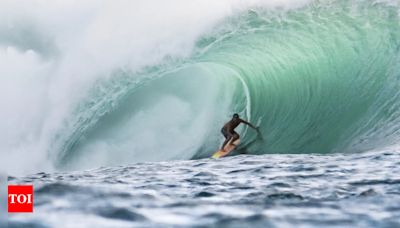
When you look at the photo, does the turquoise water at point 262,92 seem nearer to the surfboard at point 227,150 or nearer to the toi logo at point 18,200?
the surfboard at point 227,150

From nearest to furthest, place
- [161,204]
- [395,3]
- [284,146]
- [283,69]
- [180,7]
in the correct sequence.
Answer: [161,204]
[284,146]
[395,3]
[283,69]
[180,7]

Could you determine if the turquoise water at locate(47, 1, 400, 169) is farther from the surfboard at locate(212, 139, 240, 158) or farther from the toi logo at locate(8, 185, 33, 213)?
the toi logo at locate(8, 185, 33, 213)

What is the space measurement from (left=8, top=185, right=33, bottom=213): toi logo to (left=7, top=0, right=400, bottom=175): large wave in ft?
19.6

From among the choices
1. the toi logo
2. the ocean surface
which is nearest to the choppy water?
the toi logo

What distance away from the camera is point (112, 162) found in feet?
28.9

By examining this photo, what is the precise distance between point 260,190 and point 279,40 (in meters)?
6.66

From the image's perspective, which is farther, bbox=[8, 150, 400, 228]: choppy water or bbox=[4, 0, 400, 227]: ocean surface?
bbox=[4, 0, 400, 227]: ocean surface

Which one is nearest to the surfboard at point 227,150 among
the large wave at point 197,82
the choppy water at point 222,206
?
the large wave at point 197,82

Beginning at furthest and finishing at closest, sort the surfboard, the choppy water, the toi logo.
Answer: the surfboard
the choppy water
the toi logo

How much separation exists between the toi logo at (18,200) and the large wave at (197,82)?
Result: 597cm

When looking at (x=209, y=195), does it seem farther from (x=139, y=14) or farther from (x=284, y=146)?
(x=139, y=14)

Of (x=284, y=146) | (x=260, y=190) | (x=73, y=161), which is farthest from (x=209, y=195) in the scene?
(x=73, y=161)

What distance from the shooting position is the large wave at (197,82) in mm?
7766

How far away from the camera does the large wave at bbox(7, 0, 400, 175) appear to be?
777 cm
